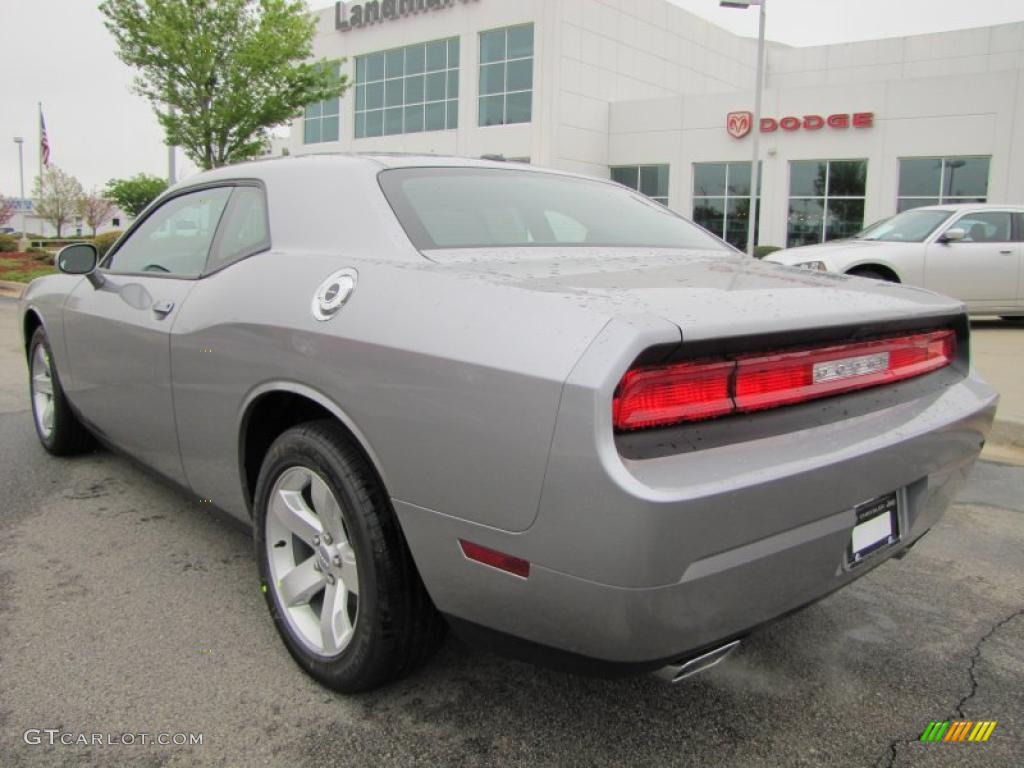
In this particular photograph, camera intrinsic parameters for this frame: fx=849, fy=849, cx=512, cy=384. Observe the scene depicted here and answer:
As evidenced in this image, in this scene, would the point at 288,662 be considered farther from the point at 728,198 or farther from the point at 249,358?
the point at 728,198

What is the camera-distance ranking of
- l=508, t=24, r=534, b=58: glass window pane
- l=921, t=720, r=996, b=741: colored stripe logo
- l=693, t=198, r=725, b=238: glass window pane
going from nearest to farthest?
1. l=921, t=720, r=996, b=741: colored stripe logo
2. l=693, t=198, r=725, b=238: glass window pane
3. l=508, t=24, r=534, b=58: glass window pane

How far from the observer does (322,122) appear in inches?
1403

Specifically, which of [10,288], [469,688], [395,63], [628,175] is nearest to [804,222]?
[628,175]

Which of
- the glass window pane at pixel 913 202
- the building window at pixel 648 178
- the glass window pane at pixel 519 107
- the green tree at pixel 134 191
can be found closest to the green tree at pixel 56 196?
the green tree at pixel 134 191

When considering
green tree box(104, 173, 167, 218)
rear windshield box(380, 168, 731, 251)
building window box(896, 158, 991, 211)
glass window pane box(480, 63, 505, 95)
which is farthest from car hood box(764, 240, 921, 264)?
green tree box(104, 173, 167, 218)

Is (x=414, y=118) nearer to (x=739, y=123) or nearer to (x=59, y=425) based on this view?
(x=739, y=123)

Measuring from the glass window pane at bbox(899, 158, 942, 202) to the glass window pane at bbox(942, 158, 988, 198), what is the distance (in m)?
0.27

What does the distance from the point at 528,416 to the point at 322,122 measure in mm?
36530

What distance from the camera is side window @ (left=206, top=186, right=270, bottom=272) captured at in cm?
287

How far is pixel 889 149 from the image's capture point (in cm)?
2423

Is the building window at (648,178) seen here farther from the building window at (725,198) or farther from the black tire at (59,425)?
the black tire at (59,425)

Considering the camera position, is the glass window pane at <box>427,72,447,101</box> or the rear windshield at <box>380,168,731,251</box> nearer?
the rear windshield at <box>380,168,731,251</box>

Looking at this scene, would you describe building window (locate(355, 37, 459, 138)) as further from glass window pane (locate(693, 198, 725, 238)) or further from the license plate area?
the license plate area

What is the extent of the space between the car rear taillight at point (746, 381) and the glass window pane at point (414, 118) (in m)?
31.6
